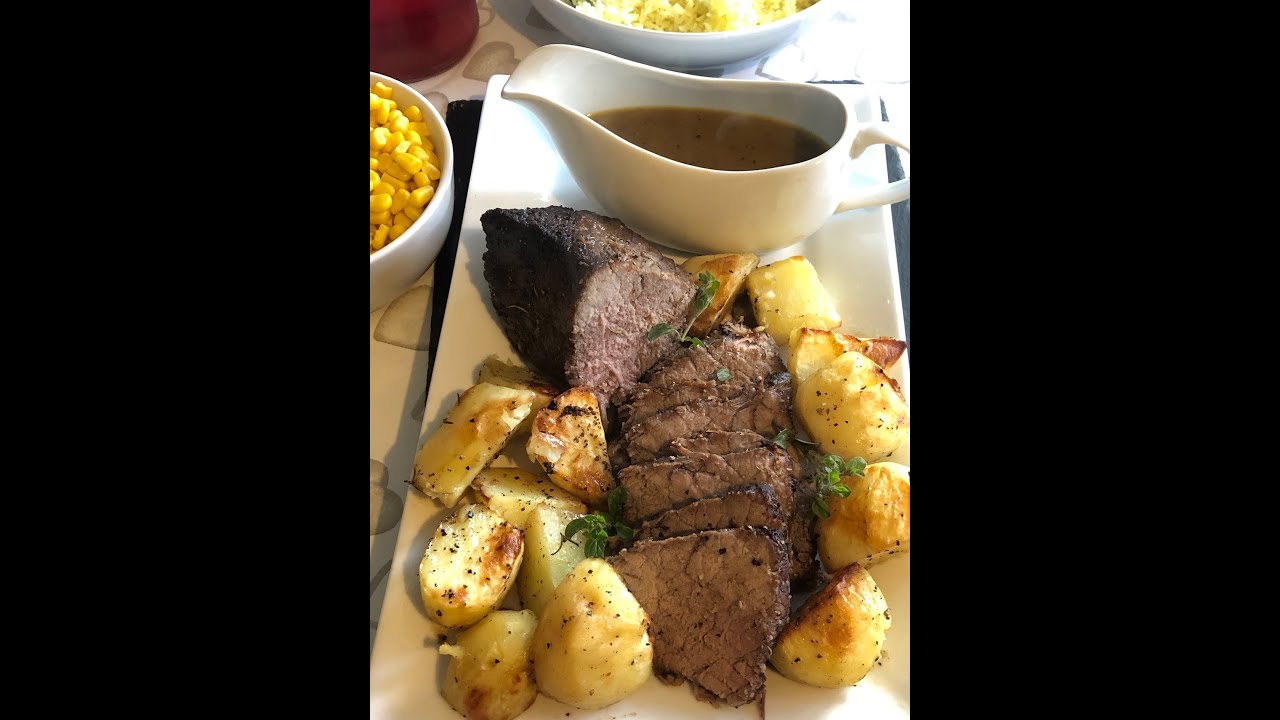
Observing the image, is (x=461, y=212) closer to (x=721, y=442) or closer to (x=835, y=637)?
(x=721, y=442)

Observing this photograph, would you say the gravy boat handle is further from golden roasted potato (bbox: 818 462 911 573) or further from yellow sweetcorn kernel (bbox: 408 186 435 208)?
yellow sweetcorn kernel (bbox: 408 186 435 208)

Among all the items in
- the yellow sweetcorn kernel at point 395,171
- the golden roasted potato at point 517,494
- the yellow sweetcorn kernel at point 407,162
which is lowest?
the golden roasted potato at point 517,494

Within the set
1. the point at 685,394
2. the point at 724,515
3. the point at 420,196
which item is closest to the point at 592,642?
the point at 724,515

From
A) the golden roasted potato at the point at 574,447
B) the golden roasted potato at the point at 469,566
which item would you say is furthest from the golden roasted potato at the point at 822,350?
the golden roasted potato at the point at 469,566

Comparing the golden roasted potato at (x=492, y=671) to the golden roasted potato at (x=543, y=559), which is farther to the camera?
the golden roasted potato at (x=543, y=559)

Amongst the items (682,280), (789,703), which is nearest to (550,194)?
(682,280)

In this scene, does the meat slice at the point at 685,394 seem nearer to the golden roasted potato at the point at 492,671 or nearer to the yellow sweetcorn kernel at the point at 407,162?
the golden roasted potato at the point at 492,671

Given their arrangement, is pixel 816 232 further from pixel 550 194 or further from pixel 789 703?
pixel 789 703

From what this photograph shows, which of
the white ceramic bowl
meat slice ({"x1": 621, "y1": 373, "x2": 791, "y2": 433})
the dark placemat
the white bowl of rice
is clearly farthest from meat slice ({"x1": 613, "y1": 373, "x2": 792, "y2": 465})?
the white bowl of rice
